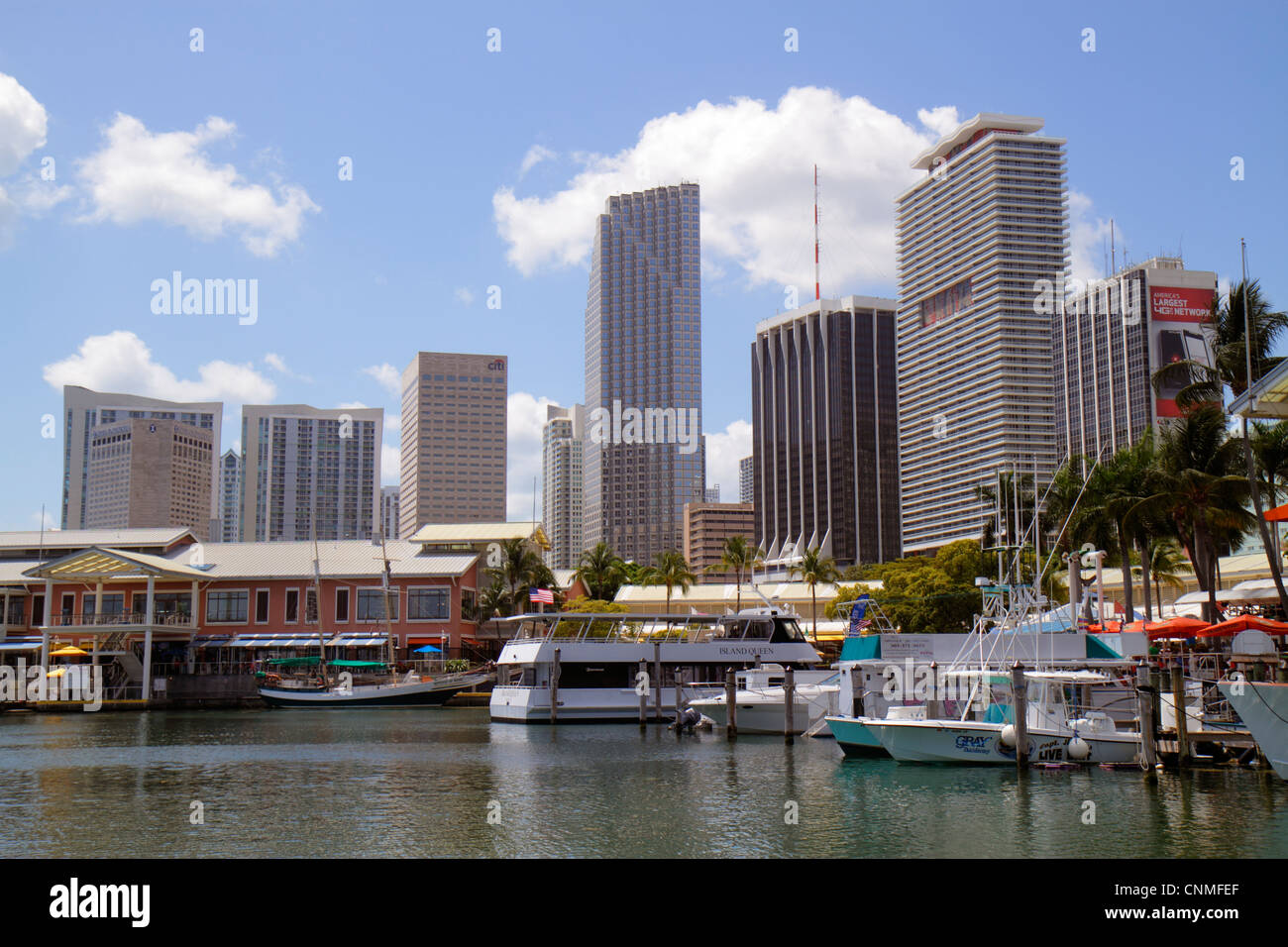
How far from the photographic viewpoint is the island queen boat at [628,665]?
171ft

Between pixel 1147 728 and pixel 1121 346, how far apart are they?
542ft

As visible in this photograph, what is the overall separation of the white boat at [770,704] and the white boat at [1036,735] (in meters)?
11.3

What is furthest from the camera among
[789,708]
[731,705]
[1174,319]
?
[1174,319]

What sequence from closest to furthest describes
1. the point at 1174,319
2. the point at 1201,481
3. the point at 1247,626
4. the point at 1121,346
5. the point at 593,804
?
the point at 593,804 → the point at 1247,626 → the point at 1201,481 → the point at 1174,319 → the point at 1121,346

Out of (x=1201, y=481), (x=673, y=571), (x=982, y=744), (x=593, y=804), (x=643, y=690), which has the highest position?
(x=1201, y=481)

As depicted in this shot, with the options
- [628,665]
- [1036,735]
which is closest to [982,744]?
[1036,735]

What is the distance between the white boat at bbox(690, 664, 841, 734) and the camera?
44.8 metres

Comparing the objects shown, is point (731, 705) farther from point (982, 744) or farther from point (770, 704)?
point (982, 744)

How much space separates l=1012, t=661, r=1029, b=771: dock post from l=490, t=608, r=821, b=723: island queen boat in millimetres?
21343

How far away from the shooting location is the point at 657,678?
2063 inches

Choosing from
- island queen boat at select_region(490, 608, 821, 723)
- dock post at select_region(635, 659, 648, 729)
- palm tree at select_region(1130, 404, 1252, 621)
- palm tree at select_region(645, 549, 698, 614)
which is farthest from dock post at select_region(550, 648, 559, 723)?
palm tree at select_region(645, 549, 698, 614)

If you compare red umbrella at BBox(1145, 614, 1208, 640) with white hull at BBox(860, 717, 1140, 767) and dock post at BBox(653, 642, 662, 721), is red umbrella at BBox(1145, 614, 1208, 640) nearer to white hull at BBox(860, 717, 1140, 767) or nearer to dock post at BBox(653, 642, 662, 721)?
white hull at BBox(860, 717, 1140, 767)
